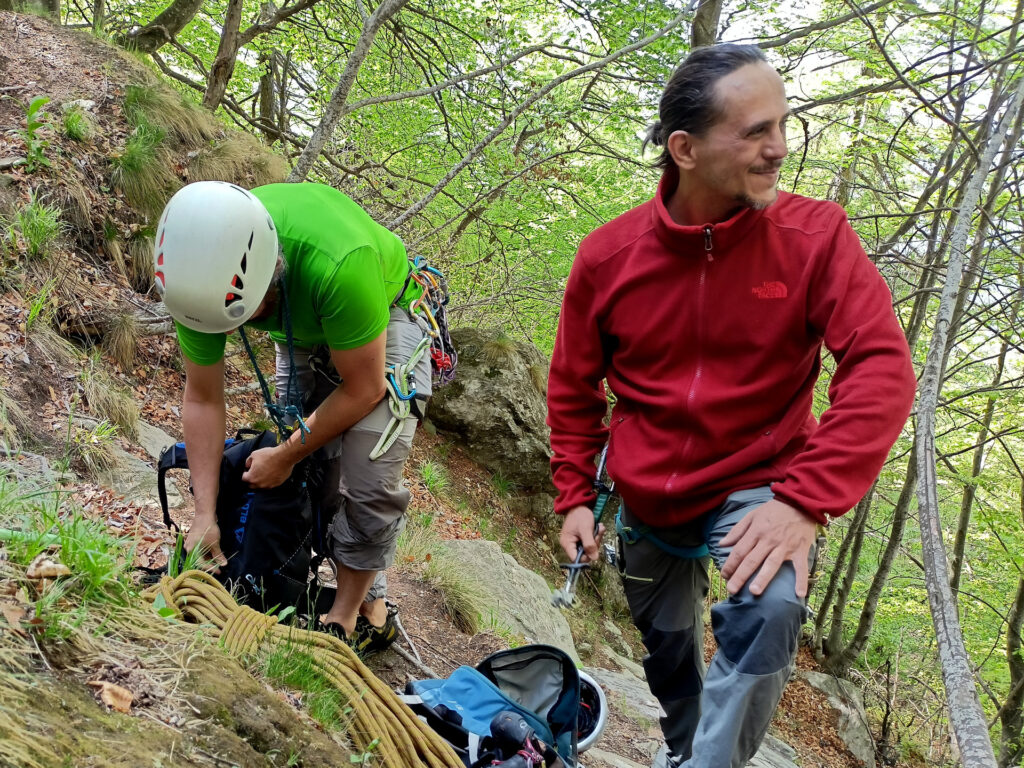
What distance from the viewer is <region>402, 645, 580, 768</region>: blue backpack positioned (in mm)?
2441

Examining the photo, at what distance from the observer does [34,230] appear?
4664mm

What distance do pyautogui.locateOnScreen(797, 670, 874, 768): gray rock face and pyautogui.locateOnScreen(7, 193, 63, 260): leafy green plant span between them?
9899 mm

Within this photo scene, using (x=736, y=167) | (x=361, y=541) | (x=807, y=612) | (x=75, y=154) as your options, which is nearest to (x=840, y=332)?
(x=736, y=167)

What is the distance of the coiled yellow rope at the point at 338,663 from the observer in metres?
1.93

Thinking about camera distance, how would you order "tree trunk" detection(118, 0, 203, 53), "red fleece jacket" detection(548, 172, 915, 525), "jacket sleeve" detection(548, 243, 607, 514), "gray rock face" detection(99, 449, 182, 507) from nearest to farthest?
"red fleece jacket" detection(548, 172, 915, 525) < "jacket sleeve" detection(548, 243, 607, 514) < "gray rock face" detection(99, 449, 182, 507) < "tree trunk" detection(118, 0, 203, 53)

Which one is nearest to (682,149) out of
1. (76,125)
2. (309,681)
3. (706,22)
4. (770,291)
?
(770,291)

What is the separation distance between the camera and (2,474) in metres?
2.05

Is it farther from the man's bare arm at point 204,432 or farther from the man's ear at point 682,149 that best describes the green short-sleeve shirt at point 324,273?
the man's ear at point 682,149

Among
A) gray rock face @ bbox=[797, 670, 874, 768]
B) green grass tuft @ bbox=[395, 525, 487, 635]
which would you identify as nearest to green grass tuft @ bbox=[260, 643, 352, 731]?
green grass tuft @ bbox=[395, 525, 487, 635]

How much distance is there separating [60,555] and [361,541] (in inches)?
55.5

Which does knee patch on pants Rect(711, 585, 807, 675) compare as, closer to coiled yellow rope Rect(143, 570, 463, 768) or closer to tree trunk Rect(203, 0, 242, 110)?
coiled yellow rope Rect(143, 570, 463, 768)

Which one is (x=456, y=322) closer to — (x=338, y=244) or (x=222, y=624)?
(x=338, y=244)

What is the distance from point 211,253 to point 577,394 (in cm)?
126

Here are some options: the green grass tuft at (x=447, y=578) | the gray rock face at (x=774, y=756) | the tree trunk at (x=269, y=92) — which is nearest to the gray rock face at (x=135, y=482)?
the green grass tuft at (x=447, y=578)
